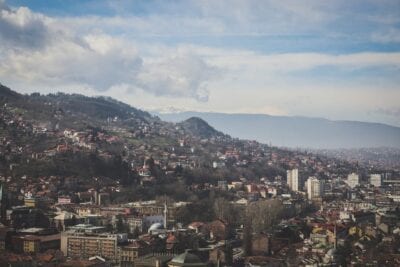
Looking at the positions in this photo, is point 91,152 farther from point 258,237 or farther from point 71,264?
point 71,264

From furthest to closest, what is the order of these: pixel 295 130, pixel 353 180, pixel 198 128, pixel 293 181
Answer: pixel 295 130 < pixel 198 128 < pixel 353 180 < pixel 293 181

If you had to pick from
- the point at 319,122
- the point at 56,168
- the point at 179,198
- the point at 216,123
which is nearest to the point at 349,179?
the point at 179,198

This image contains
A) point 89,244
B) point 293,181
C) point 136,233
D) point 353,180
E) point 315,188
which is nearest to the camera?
point 89,244

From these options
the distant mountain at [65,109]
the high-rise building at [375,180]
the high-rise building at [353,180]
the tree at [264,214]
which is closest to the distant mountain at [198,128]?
the distant mountain at [65,109]

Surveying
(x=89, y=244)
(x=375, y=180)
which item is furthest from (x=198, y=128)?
(x=89, y=244)

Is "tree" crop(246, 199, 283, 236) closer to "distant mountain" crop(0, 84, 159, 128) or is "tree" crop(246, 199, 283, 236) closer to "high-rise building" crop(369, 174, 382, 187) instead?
"high-rise building" crop(369, 174, 382, 187)

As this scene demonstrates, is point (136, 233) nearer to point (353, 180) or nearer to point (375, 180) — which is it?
point (353, 180)

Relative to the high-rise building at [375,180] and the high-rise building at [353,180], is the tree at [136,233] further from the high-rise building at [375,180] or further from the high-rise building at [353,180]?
the high-rise building at [375,180]
